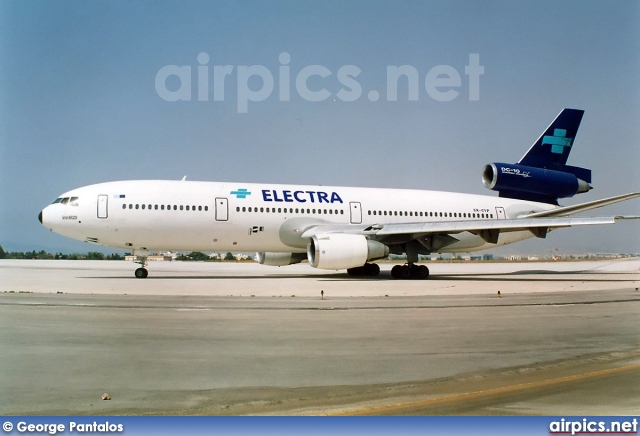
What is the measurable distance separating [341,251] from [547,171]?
14.2 metres

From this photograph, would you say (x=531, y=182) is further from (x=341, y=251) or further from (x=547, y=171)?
(x=341, y=251)

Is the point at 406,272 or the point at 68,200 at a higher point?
the point at 68,200

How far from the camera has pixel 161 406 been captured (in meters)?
5.20

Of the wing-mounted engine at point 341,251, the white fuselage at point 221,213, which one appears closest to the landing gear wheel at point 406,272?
the wing-mounted engine at point 341,251

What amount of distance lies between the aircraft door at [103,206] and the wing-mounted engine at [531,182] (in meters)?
19.0

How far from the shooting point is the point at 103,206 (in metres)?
23.4

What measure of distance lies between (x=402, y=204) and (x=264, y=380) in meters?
23.7

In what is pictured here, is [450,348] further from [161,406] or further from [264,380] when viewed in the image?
[161,406]

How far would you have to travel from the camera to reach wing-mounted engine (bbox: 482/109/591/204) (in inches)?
1227

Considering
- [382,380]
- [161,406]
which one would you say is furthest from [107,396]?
[382,380]

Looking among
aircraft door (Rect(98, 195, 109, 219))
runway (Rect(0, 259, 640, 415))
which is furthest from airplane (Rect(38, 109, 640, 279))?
runway (Rect(0, 259, 640, 415))

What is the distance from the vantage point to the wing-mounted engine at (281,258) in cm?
2823

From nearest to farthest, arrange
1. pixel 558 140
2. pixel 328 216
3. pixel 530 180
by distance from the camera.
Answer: pixel 328 216 < pixel 530 180 < pixel 558 140

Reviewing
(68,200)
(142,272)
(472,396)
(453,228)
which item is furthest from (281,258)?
(472,396)
